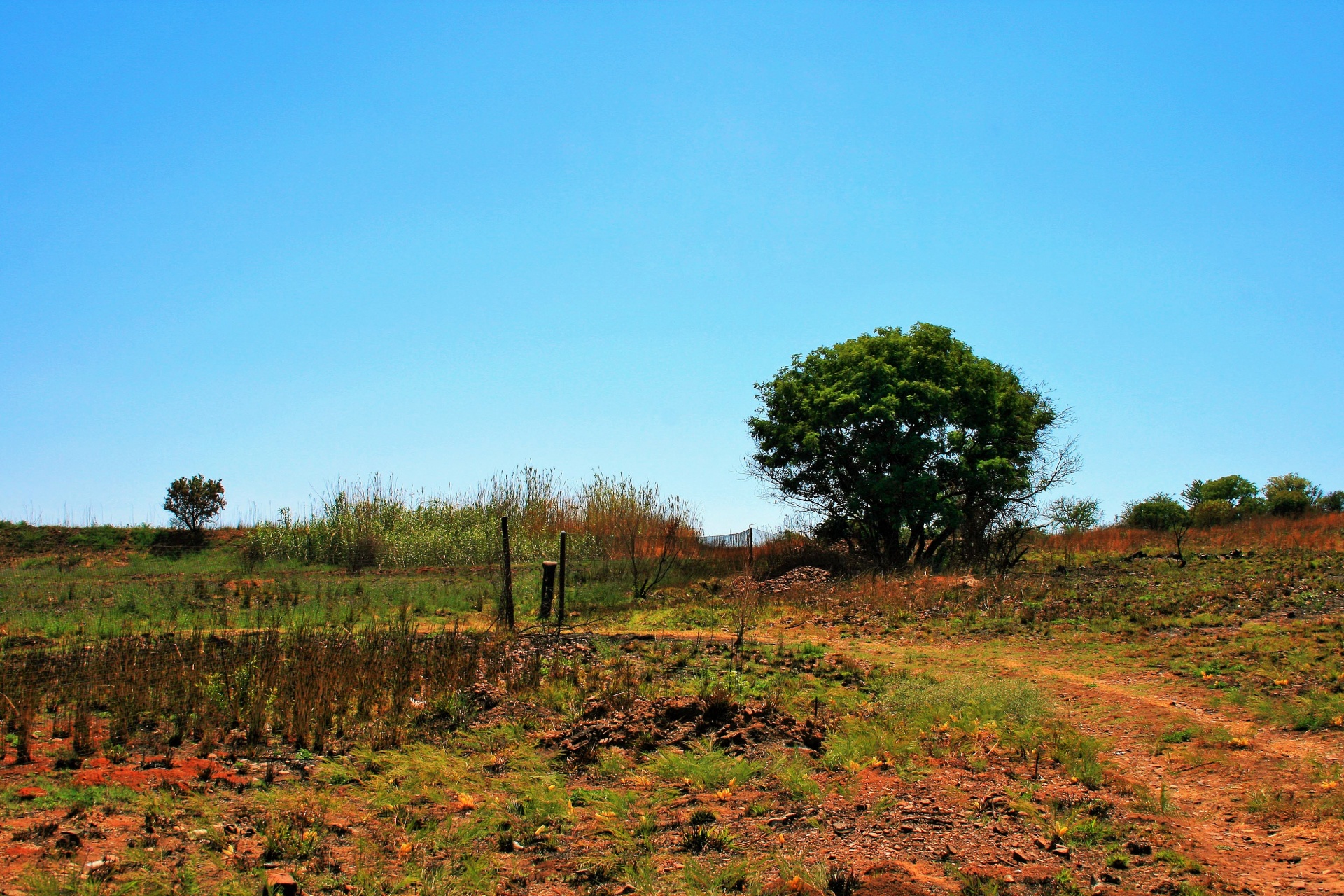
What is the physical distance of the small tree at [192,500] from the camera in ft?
123

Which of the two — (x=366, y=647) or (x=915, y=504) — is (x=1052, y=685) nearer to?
(x=366, y=647)

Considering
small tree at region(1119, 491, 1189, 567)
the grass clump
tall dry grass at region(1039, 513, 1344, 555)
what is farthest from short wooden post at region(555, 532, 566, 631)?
small tree at region(1119, 491, 1189, 567)

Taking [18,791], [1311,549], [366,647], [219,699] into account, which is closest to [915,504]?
[1311,549]

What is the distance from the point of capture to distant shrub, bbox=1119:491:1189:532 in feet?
114

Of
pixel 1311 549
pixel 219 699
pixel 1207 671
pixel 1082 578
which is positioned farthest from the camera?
pixel 1311 549

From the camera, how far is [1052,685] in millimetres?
10258

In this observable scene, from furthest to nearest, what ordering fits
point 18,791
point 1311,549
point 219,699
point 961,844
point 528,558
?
1. point 528,558
2. point 1311,549
3. point 219,699
4. point 18,791
5. point 961,844

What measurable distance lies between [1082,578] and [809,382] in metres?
9.58

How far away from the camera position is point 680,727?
7.84 metres

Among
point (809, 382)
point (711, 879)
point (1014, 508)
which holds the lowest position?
point (711, 879)

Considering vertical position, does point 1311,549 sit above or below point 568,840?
above

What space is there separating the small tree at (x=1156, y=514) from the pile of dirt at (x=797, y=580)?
16.6 m

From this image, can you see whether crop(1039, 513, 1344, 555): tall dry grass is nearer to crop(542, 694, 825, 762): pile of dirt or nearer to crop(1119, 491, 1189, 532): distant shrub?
crop(1119, 491, 1189, 532): distant shrub

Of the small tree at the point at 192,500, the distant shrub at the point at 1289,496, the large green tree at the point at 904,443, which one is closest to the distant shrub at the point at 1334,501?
the distant shrub at the point at 1289,496
